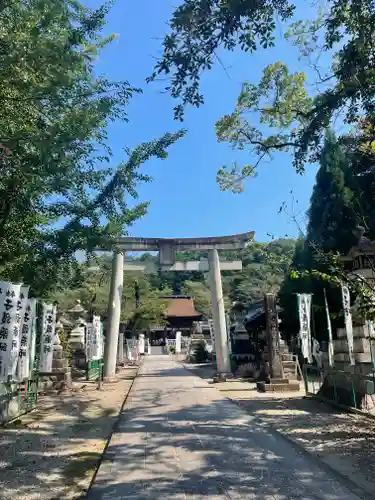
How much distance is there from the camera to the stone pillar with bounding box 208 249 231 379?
55.6 feet

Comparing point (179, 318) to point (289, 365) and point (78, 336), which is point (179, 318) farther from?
point (289, 365)

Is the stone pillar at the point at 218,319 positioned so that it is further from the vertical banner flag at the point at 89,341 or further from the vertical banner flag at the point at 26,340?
the vertical banner flag at the point at 26,340

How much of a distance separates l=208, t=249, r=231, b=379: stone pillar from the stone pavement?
783 centimetres

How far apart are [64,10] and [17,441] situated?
6.69m

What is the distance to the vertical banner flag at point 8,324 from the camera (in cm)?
802

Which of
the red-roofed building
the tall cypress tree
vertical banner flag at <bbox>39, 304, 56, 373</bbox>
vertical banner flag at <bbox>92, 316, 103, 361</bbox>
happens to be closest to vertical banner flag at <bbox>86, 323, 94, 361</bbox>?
vertical banner flag at <bbox>92, 316, 103, 361</bbox>

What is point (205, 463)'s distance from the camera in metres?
5.45

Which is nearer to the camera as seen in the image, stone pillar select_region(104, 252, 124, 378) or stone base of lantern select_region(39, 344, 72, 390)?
stone base of lantern select_region(39, 344, 72, 390)

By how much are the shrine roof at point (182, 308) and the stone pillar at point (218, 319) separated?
30.5m

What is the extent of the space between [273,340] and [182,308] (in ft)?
122

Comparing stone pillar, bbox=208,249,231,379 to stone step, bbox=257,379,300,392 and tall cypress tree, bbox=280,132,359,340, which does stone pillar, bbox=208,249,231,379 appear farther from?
tall cypress tree, bbox=280,132,359,340

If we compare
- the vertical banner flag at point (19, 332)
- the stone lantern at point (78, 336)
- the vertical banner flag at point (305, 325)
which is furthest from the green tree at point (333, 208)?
→ the vertical banner flag at point (19, 332)

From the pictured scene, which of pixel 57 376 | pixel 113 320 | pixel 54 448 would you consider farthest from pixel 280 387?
pixel 54 448

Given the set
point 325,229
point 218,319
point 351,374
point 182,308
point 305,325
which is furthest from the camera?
point 182,308
